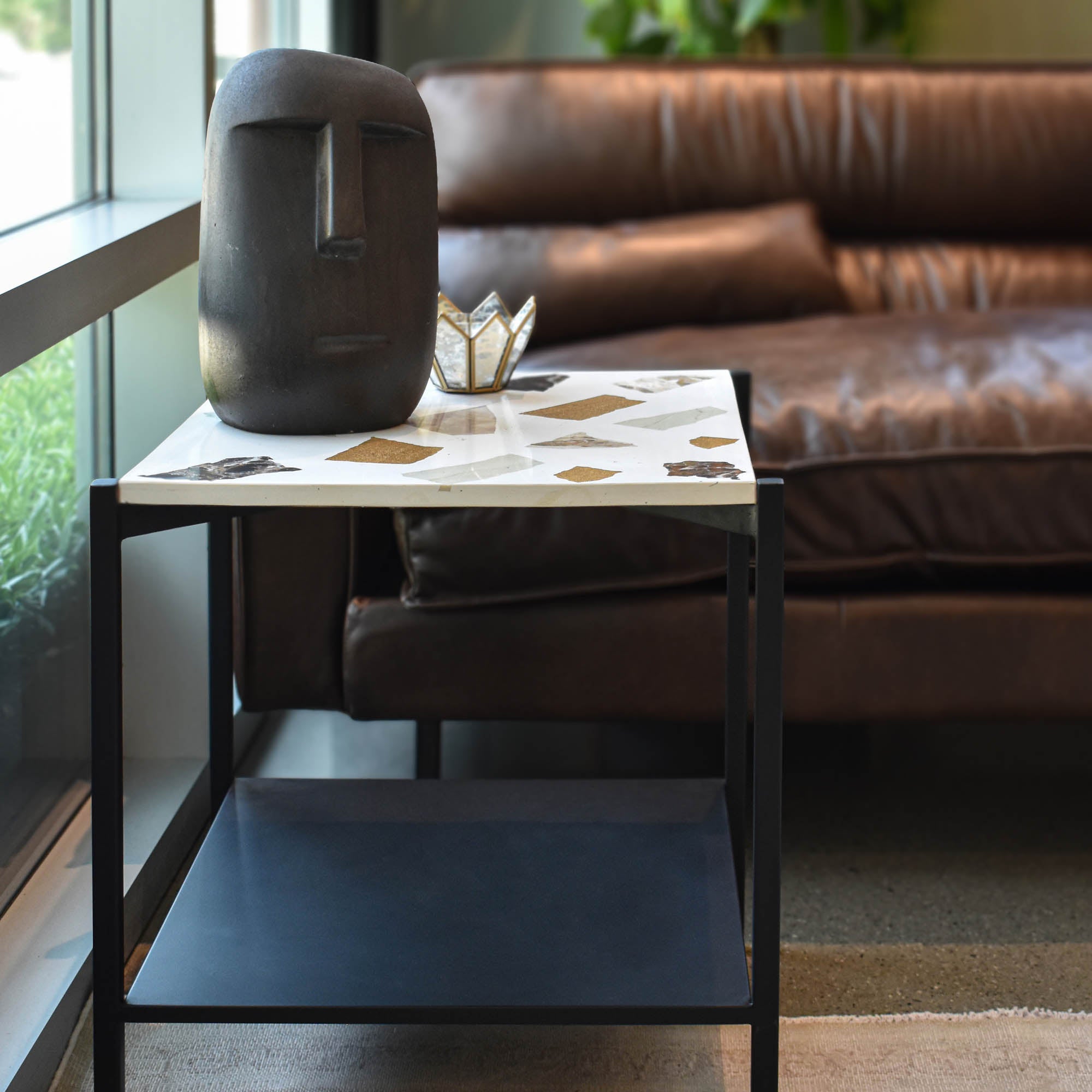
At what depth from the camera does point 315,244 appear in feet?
2.46

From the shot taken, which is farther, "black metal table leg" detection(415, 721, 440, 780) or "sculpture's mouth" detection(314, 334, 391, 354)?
"black metal table leg" detection(415, 721, 440, 780)

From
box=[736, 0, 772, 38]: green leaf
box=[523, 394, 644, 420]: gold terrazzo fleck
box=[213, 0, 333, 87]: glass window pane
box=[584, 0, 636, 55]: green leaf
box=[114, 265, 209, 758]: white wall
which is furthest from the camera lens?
box=[584, 0, 636, 55]: green leaf

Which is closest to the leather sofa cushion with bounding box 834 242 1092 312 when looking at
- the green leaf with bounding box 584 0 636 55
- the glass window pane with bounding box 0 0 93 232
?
the glass window pane with bounding box 0 0 93 232

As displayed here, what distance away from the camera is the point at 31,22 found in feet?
3.34

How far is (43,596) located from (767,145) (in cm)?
121

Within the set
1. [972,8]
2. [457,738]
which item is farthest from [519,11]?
[457,738]

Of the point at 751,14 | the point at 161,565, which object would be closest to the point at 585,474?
the point at 161,565

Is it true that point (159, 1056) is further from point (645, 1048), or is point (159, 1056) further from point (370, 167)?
point (370, 167)

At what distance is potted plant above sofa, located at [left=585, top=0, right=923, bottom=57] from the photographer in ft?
8.88

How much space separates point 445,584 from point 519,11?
2388 millimetres

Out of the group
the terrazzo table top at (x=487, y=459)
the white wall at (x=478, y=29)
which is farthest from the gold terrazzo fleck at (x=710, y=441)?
the white wall at (x=478, y=29)

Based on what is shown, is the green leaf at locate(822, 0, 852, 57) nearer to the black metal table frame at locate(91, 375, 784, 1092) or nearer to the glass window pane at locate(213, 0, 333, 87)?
the glass window pane at locate(213, 0, 333, 87)

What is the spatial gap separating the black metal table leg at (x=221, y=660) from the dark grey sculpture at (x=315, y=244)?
242mm

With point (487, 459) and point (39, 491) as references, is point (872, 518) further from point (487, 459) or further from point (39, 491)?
point (39, 491)
